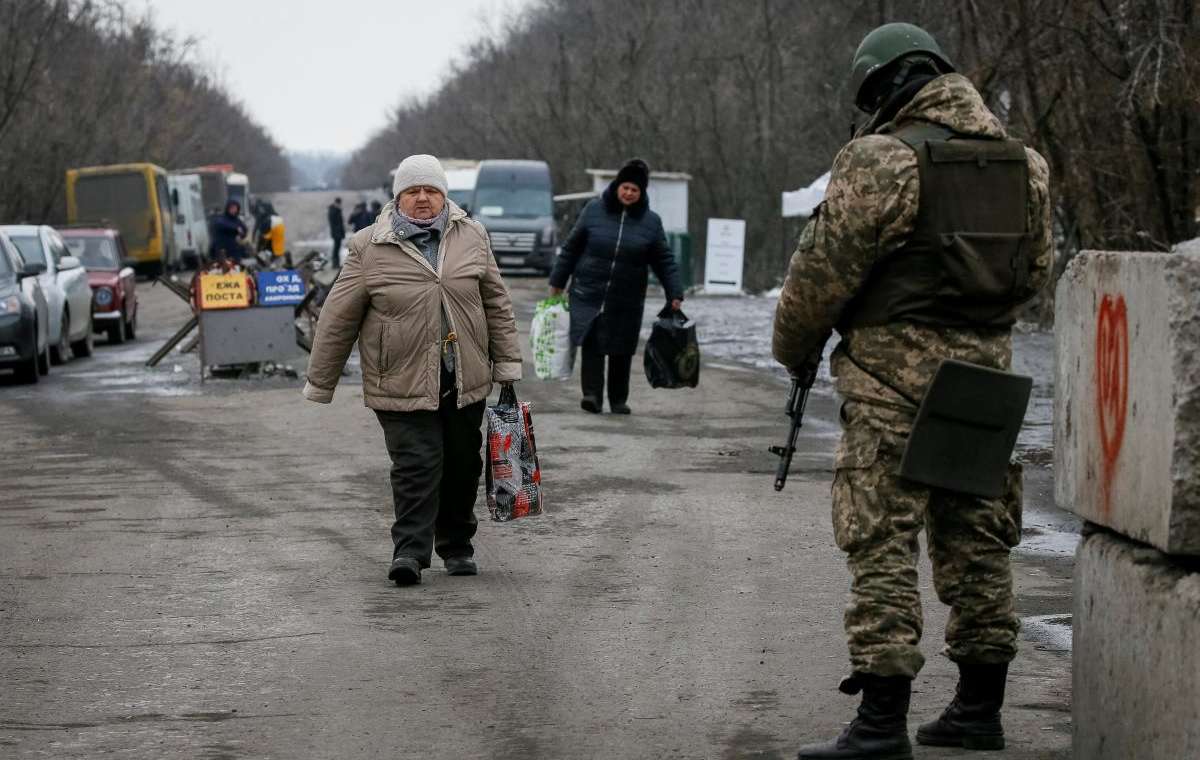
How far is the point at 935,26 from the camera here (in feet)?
92.5

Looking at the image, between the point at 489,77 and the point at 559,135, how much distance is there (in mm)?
38058

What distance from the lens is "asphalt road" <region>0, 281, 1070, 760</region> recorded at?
5.75 metres

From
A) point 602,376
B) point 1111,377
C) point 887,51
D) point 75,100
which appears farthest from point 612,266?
point 75,100

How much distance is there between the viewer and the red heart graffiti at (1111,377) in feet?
15.1

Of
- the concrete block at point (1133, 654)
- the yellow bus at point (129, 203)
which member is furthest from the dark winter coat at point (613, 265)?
the yellow bus at point (129, 203)

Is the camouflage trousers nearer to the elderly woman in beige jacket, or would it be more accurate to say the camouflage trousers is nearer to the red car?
the elderly woman in beige jacket

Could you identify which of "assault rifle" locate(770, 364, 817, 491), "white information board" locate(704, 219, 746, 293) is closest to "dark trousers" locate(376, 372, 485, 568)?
"assault rifle" locate(770, 364, 817, 491)

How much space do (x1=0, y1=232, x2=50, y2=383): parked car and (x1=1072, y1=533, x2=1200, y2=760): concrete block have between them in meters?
15.3

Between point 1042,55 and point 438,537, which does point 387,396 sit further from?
point 1042,55

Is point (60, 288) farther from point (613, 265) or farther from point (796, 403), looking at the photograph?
point (796, 403)

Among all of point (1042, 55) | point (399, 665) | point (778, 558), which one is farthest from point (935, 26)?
point (399, 665)

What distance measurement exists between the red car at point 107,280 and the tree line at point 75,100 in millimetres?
11457

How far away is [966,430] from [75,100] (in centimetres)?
5297

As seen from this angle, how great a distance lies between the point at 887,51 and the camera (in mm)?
5203
